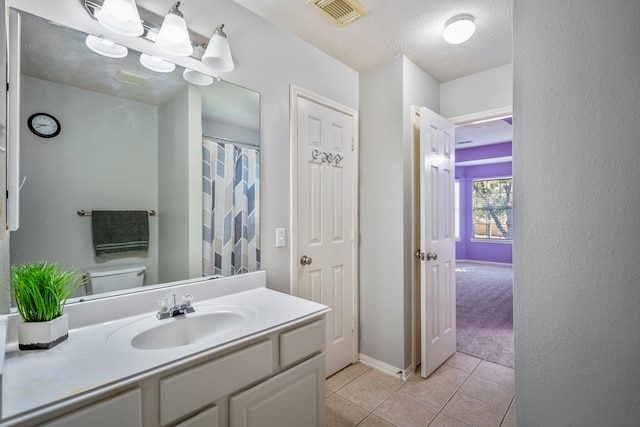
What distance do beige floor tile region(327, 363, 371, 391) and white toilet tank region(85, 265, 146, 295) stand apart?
5.03 ft

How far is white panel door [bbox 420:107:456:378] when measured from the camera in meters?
2.28

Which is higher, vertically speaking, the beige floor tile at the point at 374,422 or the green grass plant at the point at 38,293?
the green grass plant at the point at 38,293

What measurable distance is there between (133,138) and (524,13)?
1619 mm

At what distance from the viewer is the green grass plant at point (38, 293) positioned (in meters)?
0.98

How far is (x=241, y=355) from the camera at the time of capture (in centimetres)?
110

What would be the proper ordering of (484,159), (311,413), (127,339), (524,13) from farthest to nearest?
(484,159) < (311,413) < (127,339) < (524,13)

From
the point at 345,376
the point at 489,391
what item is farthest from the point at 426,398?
the point at 345,376

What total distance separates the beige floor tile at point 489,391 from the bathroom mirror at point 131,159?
1.77 metres

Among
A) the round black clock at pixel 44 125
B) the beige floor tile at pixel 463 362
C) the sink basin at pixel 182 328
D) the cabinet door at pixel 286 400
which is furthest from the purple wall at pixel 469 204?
the round black clock at pixel 44 125

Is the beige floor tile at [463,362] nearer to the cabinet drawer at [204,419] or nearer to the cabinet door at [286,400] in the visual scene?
the cabinet door at [286,400]

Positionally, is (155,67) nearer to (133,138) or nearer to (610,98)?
(133,138)

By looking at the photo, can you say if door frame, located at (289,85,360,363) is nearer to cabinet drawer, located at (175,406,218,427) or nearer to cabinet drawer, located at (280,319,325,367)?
cabinet drawer, located at (280,319,325,367)

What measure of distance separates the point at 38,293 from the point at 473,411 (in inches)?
91.8

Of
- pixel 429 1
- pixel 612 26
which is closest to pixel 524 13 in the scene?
pixel 612 26
